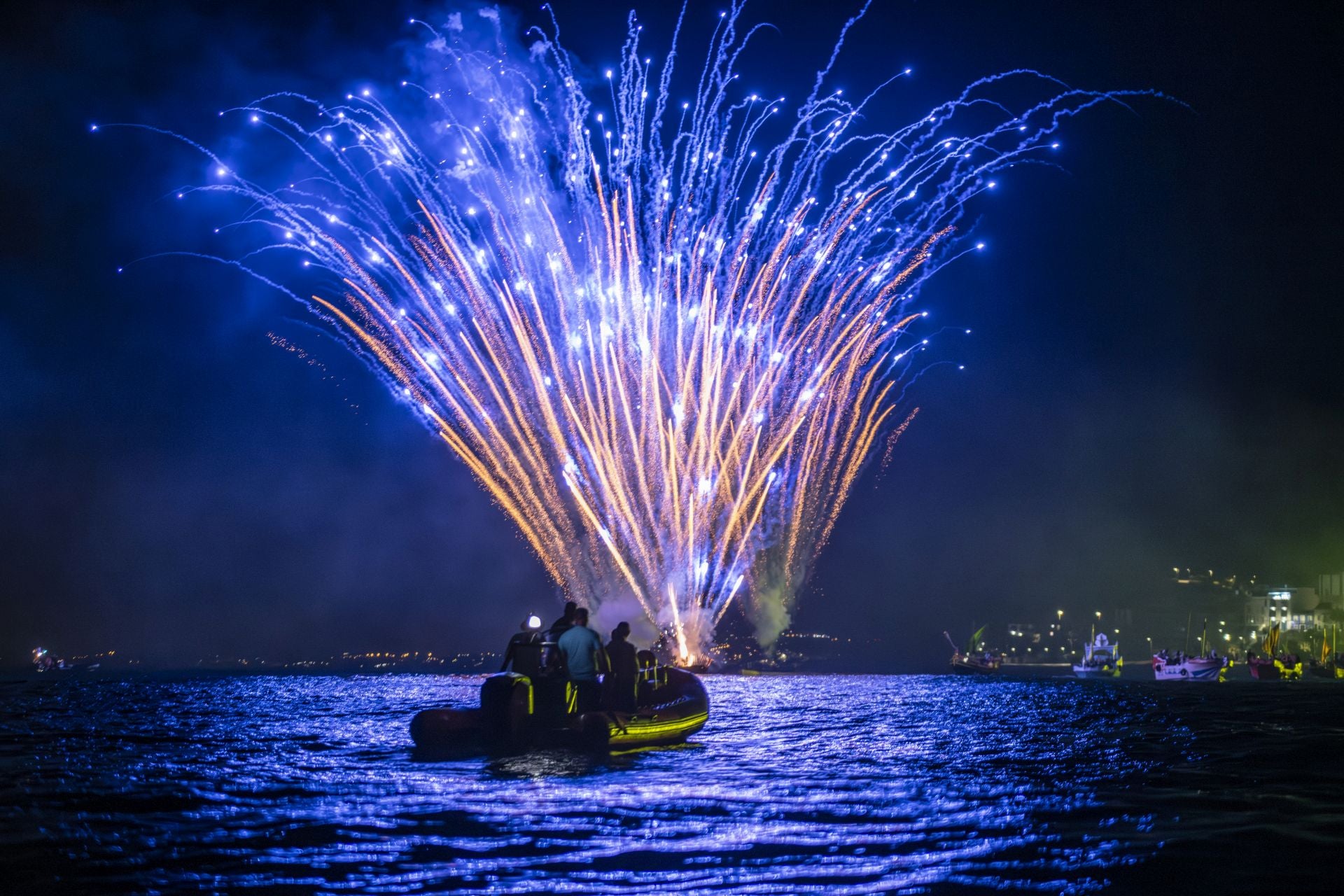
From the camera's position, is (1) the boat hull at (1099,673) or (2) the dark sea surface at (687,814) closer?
(2) the dark sea surface at (687,814)

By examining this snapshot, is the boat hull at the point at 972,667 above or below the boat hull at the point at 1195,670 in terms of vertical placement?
below

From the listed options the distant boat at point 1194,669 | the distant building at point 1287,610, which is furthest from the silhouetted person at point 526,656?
the distant building at point 1287,610

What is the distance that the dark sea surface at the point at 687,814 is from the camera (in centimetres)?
722

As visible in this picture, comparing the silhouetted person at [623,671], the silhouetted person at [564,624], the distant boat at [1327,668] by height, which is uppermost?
the silhouetted person at [564,624]

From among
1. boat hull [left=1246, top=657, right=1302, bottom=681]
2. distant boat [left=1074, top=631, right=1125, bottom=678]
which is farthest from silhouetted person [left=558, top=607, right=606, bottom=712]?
distant boat [left=1074, top=631, right=1125, bottom=678]

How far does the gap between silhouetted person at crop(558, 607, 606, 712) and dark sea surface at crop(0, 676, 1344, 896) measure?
1103mm

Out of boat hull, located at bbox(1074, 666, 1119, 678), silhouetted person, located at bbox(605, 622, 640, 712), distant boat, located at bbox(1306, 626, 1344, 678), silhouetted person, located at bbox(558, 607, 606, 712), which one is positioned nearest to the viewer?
silhouetted person, located at bbox(558, 607, 606, 712)

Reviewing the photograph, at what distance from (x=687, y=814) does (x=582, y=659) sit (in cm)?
624

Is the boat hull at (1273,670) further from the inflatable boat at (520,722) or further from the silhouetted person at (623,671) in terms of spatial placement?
the inflatable boat at (520,722)

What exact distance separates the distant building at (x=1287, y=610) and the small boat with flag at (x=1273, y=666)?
193ft

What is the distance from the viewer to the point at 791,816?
1009 centimetres

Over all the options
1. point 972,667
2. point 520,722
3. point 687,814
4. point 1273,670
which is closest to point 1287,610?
point 972,667

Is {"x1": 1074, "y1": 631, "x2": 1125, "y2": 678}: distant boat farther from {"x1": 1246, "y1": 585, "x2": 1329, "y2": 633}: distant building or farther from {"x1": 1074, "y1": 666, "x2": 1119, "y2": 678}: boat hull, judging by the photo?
{"x1": 1246, "y1": 585, "x2": 1329, "y2": 633}: distant building

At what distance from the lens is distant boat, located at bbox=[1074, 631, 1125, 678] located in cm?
10525
